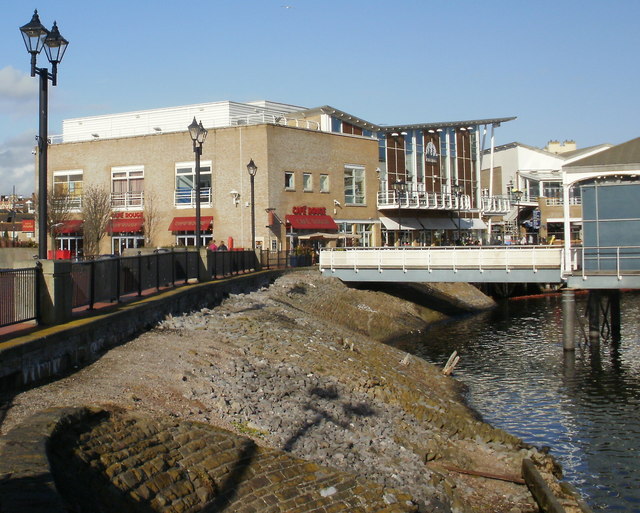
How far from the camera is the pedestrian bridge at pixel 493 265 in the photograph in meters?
25.8

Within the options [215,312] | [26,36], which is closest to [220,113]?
[215,312]

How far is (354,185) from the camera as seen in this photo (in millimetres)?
52062

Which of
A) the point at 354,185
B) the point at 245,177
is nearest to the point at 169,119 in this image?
the point at 245,177

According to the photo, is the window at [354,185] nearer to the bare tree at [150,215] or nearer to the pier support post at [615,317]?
the bare tree at [150,215]

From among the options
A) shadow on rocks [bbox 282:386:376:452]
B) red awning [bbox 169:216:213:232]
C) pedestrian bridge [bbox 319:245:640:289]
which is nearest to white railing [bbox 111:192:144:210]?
red awning [bbox 169:216:213:232]

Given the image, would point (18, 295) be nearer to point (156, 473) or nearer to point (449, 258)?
point (156, 473)

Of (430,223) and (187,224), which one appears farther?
(430,223)

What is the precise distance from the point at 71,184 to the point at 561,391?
3961cm

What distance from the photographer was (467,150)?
2596 inches

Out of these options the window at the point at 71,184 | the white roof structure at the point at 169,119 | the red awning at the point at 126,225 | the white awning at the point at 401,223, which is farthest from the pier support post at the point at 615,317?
the window at the point at 71,184

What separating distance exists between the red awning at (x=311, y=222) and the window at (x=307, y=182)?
186 cm

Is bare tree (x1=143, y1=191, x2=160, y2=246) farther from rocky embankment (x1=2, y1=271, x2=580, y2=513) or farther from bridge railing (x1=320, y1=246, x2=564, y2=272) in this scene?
rocky embankment (x1=2, y1=271, x2=580, y2=513)

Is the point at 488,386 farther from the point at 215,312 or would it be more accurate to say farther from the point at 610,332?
the point at 610,332

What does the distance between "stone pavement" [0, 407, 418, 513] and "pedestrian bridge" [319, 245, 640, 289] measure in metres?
17.1
